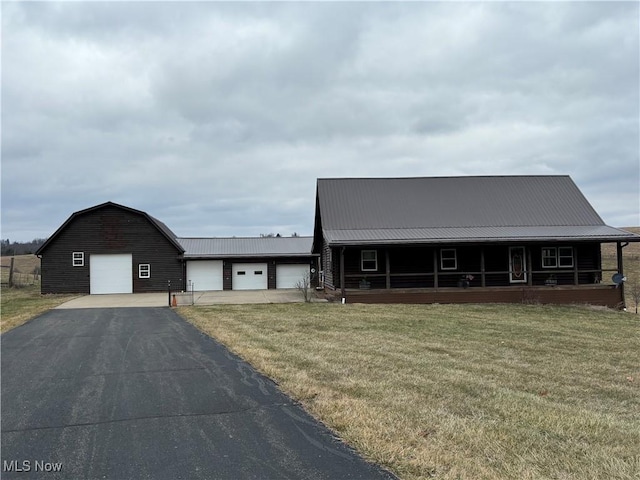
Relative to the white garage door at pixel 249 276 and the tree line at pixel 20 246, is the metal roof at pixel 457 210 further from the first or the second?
the tree line at pixel 20 246

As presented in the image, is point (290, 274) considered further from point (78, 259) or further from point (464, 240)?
point (464, 240)

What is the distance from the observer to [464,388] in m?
6.51

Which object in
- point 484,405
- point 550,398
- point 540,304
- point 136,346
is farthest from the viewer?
point 540,304

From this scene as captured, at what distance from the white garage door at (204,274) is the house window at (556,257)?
19.9 m

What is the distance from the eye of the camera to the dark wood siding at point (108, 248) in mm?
28984

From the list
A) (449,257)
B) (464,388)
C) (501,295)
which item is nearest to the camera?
(464,388)

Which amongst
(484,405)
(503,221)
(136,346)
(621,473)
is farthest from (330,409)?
(503,221)

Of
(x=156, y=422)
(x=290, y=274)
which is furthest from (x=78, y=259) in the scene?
(x=156, y=422)

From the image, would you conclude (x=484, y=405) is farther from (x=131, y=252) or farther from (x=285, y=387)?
(x=131, y=252)

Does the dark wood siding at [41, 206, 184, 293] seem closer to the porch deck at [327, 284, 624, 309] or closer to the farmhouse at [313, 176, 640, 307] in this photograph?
the farmhouse at [313, 176, 640, 307]

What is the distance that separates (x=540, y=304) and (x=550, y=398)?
614 inches

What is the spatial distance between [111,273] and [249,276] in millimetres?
8638

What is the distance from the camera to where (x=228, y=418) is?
17.5 feet

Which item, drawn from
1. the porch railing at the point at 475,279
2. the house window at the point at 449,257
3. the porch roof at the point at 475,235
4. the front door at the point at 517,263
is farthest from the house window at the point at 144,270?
the front door at the point at 517,263
